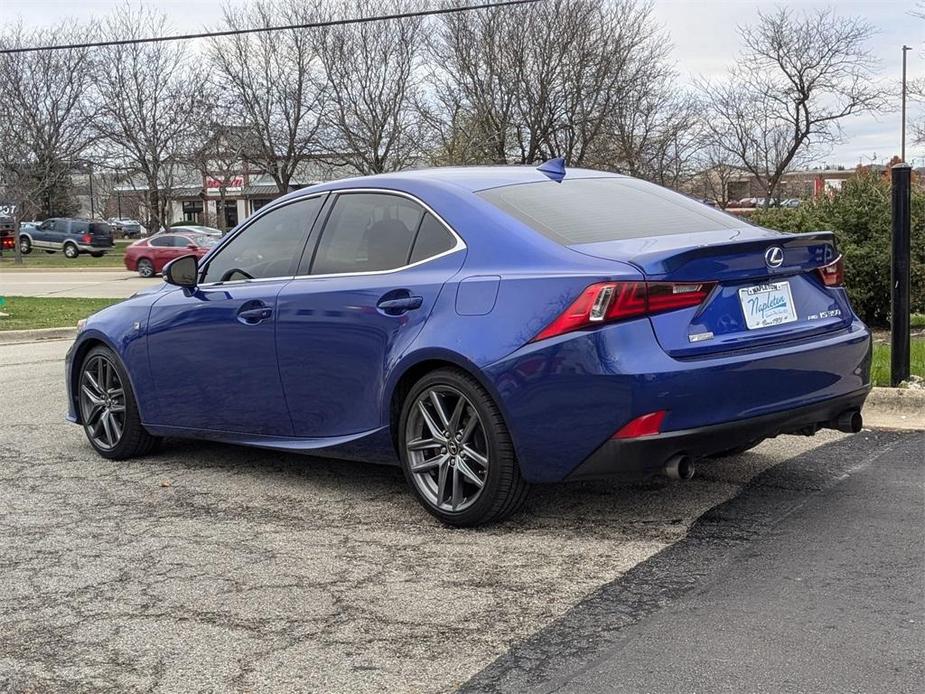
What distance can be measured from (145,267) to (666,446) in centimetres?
3148

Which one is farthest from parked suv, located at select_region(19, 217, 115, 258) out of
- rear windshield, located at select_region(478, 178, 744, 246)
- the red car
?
rear windshield, located at select_region(478, 178, 744, 246)

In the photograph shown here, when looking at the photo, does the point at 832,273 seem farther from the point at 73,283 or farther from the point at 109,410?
the point at 73,283

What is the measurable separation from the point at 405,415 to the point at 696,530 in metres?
1.33

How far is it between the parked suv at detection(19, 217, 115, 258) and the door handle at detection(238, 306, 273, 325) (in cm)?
4342

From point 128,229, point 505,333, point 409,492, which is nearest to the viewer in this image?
point 505,333

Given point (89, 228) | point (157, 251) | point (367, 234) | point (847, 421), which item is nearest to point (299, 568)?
point (367, 234)

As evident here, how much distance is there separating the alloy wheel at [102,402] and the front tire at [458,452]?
2.35 m

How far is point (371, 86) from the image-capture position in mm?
44406

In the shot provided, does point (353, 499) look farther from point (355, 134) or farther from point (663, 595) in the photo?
point (355, 134)

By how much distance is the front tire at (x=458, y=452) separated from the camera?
178 inches

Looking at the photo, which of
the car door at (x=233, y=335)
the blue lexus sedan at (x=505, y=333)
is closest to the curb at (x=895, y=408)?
the blue lexus sedan at (x=505, y=333)

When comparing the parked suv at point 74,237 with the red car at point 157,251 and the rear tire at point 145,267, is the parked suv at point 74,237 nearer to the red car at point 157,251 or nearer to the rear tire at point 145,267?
the red car at point 157,251

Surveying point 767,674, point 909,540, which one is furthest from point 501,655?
point 909,540

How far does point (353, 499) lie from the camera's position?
541 centimetres
